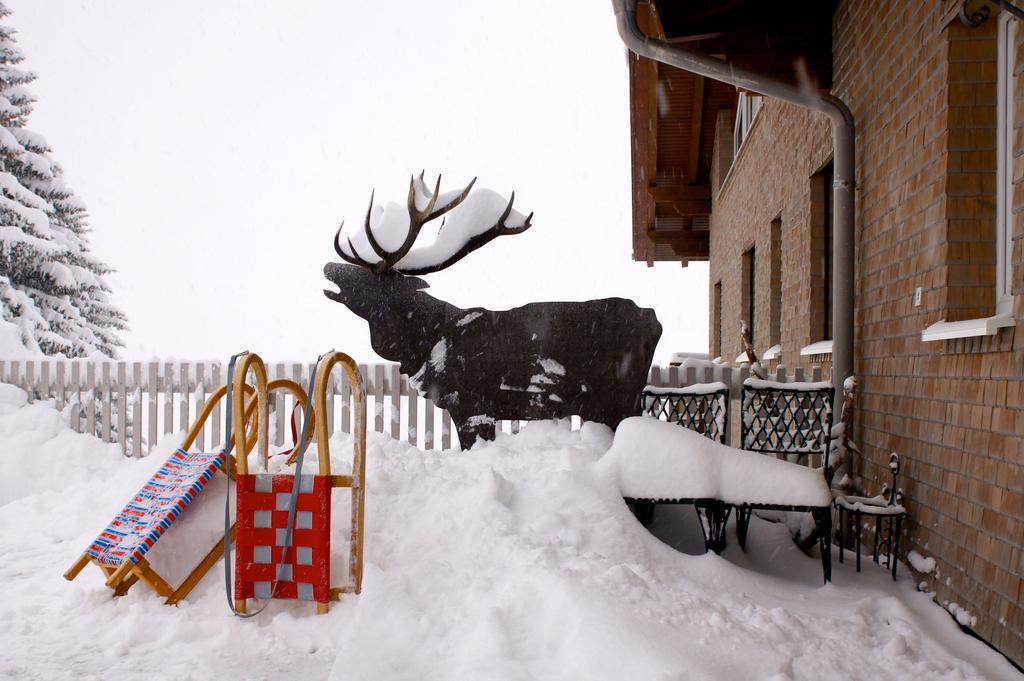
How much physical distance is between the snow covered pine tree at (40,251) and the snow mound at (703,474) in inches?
548

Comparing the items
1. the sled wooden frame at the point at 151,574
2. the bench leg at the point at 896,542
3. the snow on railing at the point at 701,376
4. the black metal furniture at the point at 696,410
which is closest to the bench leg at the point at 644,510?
the black metal furniture at the point at 696,410

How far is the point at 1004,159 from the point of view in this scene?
13.4ft

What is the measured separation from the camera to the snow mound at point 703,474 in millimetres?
4496

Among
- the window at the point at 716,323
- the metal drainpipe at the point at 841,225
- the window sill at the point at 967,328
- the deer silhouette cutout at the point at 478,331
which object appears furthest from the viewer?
the window at the point at 716,323

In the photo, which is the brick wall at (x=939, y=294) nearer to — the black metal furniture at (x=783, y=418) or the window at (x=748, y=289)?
the black metal furniture at (x=783, y=418)

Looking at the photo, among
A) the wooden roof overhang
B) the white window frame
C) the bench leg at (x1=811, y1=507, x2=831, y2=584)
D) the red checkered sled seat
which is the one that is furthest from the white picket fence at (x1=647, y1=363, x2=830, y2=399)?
the red checkered sled seat

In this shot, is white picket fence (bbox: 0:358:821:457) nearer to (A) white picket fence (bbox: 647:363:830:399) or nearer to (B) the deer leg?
(A) white picket fence (bbox: 647:363:830:399)

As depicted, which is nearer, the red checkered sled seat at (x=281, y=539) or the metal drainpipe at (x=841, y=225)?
the red checkered sled seat at (x=281, y=539)

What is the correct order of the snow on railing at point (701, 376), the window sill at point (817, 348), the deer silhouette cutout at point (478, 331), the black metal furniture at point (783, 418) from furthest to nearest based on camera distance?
the snow on railing at point (701, 376) < the window sill at point (817, 348) < the deer silhouette cutout at point (478, 331) < the black metal furniture at point (783, 418)

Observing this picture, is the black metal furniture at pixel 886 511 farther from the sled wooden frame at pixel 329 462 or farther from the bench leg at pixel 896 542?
the sled wooden frame at pixel 329 462

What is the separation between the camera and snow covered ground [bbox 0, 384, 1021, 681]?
128 inches

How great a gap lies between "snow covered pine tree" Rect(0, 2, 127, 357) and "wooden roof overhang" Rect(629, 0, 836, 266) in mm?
11394

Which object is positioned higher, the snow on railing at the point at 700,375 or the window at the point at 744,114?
the window at the point at 744,114

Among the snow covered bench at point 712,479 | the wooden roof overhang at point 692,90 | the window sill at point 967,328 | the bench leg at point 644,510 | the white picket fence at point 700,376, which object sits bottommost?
the bench leg at point 644,510
